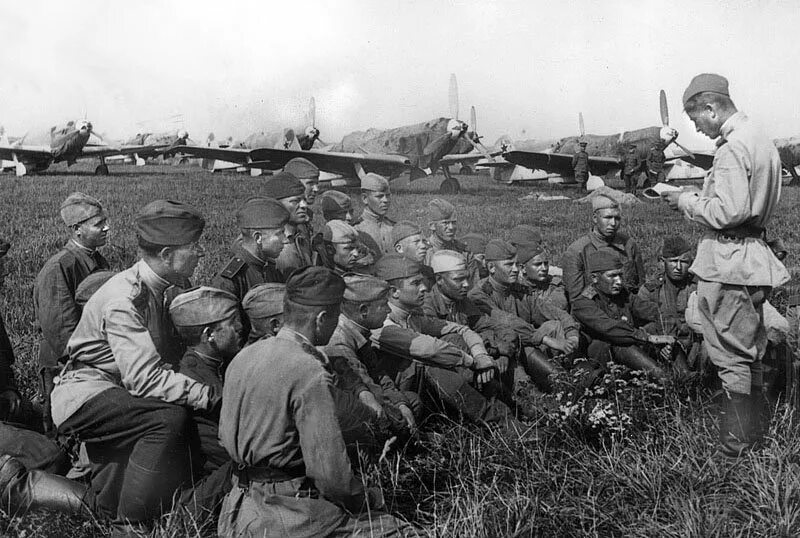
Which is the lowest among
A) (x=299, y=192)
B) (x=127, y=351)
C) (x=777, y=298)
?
(x=777, y=298)

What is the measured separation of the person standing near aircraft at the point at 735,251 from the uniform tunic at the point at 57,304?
4.15 m

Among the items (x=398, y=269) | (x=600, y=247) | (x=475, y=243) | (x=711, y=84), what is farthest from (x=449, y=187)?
(x=711, y=84)

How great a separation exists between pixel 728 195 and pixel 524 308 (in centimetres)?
264

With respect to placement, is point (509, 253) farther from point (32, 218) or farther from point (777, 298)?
point (32, 218)

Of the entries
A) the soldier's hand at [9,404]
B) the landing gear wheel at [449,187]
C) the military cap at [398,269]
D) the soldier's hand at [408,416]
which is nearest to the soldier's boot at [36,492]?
the soldier's hand at [9,404]

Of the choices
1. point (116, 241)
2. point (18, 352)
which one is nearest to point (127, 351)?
point (18, 352)

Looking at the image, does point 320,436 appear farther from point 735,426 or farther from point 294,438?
point 735,426

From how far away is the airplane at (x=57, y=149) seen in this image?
31.4 meters

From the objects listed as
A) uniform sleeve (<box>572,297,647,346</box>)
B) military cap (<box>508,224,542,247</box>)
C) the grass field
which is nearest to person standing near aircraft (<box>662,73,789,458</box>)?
the grass field

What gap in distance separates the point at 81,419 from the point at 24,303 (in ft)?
17.1

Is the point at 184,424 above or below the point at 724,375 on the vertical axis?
above

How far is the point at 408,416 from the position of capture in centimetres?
432

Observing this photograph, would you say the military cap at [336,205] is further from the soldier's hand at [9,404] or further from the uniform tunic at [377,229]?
the soldier's hand at [9,404]

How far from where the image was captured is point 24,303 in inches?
312
